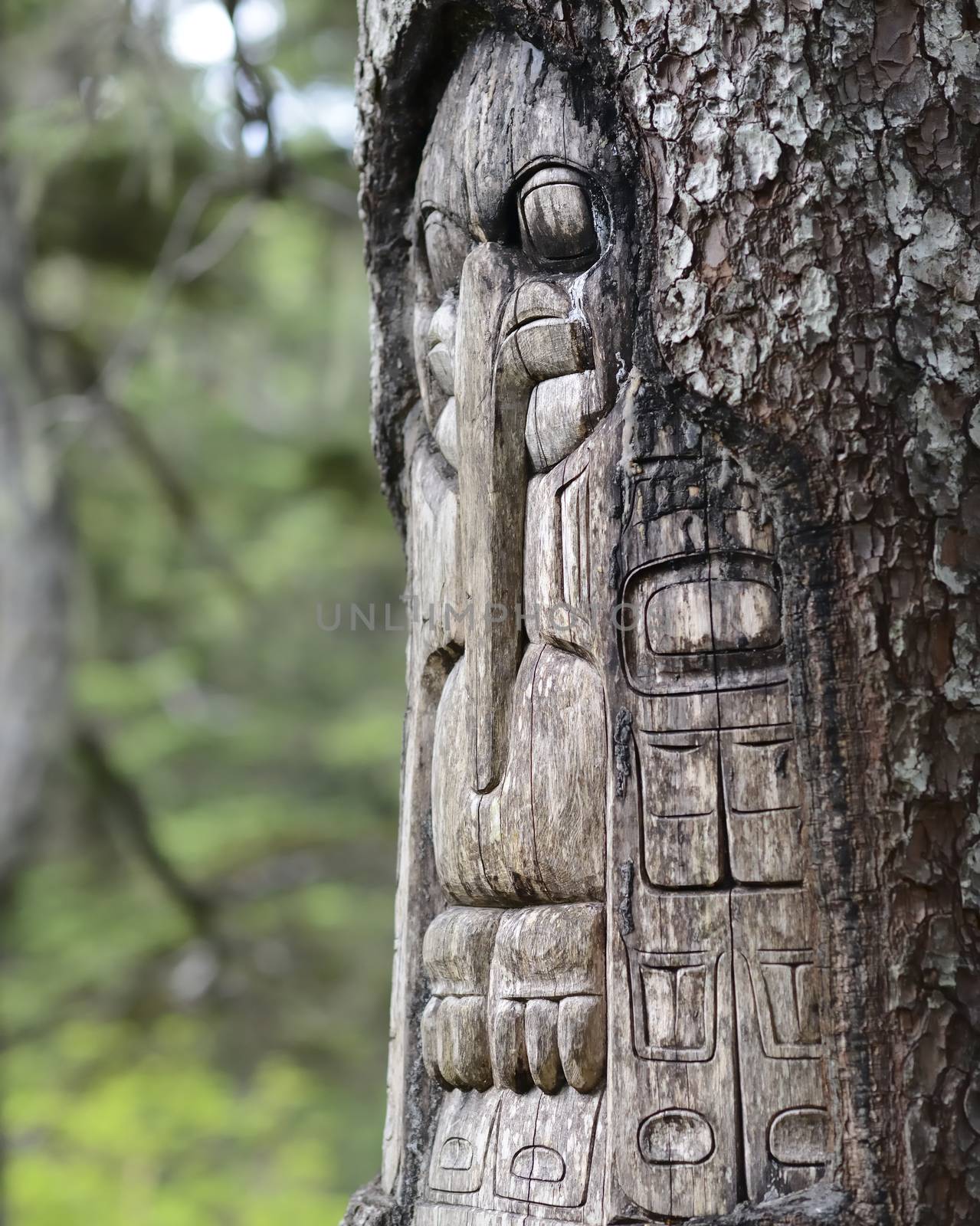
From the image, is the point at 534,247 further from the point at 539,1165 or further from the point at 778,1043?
the point at 539,1165

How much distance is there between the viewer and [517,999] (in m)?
2.20

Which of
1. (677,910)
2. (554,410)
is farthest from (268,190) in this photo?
(677,910)

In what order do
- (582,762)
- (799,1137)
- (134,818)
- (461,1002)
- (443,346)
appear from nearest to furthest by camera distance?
(799,1137)
(582,762)
(461,1002)
(443,346)
(134,818)

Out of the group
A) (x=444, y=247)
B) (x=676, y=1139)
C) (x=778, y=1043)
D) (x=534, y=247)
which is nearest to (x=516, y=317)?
(x=534, y=247)

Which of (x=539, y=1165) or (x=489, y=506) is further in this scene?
(x=489, y=506)

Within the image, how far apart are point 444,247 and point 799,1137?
73.2 inches

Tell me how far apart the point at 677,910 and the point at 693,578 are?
552 millimetres

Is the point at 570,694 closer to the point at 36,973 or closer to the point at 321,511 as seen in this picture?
the point at 321,511

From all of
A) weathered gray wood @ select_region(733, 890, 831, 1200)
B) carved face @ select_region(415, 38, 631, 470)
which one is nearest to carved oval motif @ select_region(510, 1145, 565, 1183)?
weathered gray wood @ select_region(733, 890, 831, 1200)

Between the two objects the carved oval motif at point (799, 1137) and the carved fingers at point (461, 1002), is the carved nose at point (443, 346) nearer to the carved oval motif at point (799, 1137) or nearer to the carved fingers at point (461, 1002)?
the carved fingers at point (461, 1002)

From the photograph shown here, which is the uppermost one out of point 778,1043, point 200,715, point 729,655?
point 200,715

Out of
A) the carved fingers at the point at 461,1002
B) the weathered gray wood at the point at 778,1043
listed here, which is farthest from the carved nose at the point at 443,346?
the weathered gray wood at the point at 778,1043

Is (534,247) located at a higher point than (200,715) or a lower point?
lower

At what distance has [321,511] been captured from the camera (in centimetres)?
863
